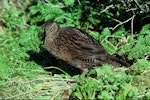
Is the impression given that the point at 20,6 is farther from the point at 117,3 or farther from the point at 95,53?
the point at 95,53

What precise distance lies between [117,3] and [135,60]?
1.29m

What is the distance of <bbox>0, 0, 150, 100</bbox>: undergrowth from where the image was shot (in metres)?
6.20

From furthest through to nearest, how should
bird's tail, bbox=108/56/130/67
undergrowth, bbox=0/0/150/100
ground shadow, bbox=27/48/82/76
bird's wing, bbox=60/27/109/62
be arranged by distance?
ground shadow, bbox=27/48/82/76
bird's tail, bbox=108/56/130/67
bird's wing, bbox=60/27/109/62
undergrowth, bbox=0/0/150/100

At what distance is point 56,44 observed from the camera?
6.99m

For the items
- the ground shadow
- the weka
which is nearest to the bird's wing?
the weka

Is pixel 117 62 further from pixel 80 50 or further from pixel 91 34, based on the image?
pixel 91 34

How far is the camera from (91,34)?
8.06 m

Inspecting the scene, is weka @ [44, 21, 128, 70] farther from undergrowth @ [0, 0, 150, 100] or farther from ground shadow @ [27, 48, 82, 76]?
ground shadow @ [27, 48, 82, 76]

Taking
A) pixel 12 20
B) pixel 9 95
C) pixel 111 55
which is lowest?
pixel 9 95

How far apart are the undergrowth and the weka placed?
7.9 inches

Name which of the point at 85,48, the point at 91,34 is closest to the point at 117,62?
the point at 85,48

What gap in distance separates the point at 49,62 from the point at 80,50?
1.14 meters

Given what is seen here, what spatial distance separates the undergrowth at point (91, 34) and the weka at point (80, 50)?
201mm

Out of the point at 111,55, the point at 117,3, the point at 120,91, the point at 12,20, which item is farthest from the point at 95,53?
the point at 12,20
